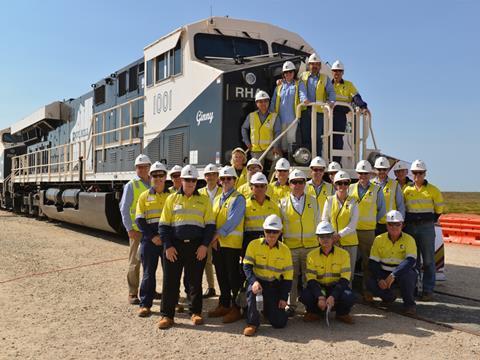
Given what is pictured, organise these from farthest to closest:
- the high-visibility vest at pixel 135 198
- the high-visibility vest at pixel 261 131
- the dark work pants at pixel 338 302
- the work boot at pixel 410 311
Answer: the high-visibility vest at pixel 261 131, the high-visibility vest at pixel 135 198, the work boot at pixel 410 311, the dark work pants at pixel 338 302

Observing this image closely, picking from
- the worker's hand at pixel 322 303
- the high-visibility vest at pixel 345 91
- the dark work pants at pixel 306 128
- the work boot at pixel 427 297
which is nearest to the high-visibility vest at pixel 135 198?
the worker's hand at pixel 322 303

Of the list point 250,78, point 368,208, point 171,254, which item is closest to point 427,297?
point 368,208

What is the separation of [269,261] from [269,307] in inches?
18.8

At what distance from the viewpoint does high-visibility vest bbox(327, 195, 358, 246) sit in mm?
5836

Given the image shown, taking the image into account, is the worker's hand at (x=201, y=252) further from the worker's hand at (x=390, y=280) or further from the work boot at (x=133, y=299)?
the worker's hand at (x=390, y=280)

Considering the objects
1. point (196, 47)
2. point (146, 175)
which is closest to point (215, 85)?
point (196, 47)

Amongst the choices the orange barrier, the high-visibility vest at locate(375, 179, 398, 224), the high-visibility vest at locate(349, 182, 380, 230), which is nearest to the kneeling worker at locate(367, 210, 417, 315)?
the high-visibility vest at locate(349, 182, 380, 230)

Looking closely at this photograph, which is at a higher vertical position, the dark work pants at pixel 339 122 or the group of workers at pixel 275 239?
the dark work pants at pixel 339 122

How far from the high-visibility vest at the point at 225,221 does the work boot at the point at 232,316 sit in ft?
2.26

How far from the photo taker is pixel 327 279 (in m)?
5.38

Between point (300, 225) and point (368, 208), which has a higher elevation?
point (368, 208)

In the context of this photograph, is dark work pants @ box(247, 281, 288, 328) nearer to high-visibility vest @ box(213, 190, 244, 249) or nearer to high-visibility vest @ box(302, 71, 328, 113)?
high-visibility vest @ box(213, 190, 244, 249)

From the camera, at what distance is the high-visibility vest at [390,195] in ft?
20.9

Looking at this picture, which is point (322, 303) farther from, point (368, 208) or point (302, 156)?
point (302, 156)
